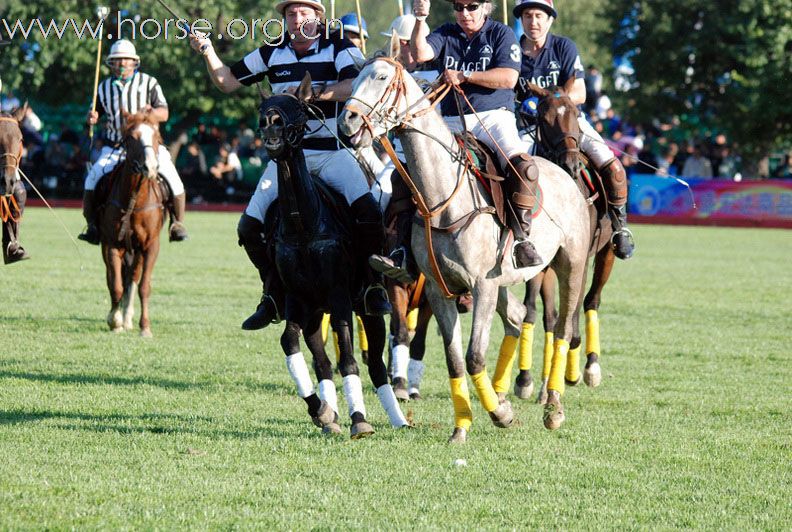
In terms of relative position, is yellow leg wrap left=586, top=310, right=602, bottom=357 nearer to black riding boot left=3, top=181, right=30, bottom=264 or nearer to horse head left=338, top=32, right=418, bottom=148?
horse head left=338, top=32, right=418, bottom=148

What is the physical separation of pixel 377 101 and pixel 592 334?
13.4 feet

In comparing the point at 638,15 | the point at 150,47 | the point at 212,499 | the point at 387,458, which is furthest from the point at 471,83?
the point at 638,15

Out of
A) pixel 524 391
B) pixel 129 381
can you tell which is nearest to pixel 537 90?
pixel 524 391

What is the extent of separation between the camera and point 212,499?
6.04 m

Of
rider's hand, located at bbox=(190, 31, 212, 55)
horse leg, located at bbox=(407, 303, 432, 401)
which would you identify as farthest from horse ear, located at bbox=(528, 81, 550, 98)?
rider's hand, located at bbox=(190, 31, 212, 55)

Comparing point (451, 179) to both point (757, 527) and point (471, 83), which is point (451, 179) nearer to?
point (471, 83)

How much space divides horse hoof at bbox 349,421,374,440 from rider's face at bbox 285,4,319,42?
8.07 ft

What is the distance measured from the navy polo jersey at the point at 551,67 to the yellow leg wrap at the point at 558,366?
Result: 201 cm

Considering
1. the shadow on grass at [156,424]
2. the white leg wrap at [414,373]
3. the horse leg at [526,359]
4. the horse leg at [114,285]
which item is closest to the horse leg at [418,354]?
the white leg wrap at [414,373]

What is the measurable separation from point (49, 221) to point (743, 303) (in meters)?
19.0

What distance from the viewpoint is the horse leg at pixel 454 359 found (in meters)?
7.59

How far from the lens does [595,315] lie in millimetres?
10547

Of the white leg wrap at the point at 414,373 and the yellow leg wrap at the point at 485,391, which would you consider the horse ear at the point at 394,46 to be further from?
the white leg wrap at the point at 414,373

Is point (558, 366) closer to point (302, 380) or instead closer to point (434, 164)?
point (302, 380)
